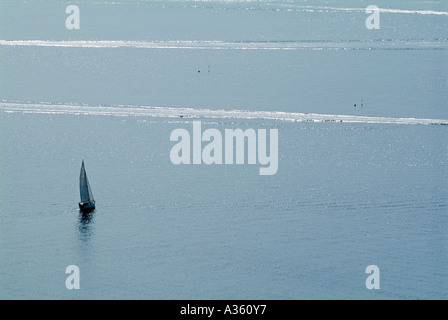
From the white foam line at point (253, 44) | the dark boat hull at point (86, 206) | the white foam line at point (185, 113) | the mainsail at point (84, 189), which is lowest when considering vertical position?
the dark boat hull at point (86, 206)

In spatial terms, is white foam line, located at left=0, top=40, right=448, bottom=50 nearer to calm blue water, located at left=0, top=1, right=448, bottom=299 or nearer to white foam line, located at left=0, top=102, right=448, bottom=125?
calm blue water, located at left=0, top=1, right=448, bottom=299

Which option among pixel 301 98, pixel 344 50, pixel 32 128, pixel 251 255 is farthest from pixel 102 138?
pixel 344 50

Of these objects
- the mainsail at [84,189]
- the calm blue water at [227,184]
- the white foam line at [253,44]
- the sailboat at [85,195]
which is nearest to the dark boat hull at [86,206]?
the sailboat at [85,195]

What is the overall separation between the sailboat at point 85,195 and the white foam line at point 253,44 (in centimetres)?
5906

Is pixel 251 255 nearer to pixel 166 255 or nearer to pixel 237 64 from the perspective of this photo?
pixel 166 255

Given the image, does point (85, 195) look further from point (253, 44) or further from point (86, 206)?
point (253, 44)

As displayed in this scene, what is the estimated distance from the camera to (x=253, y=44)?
12756 centimetres

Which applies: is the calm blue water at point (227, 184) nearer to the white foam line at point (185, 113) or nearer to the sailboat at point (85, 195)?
the sailboat at point (85, 195)

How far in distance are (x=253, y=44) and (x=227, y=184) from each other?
58.1 meters

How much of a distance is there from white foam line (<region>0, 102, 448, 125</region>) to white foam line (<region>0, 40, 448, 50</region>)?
34.6 metres

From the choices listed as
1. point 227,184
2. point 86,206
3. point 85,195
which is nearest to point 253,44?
point 227,184

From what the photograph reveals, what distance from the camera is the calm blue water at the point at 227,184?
188 ft

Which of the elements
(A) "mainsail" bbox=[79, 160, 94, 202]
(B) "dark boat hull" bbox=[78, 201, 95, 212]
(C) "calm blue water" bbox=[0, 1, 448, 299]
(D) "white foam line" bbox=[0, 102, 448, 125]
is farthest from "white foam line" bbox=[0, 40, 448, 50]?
(B) "dark boat hull" bbox=[78, 201, 95, 212]

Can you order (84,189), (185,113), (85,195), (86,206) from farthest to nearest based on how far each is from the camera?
(185,113), (84,189), (85,195), (86,206)
